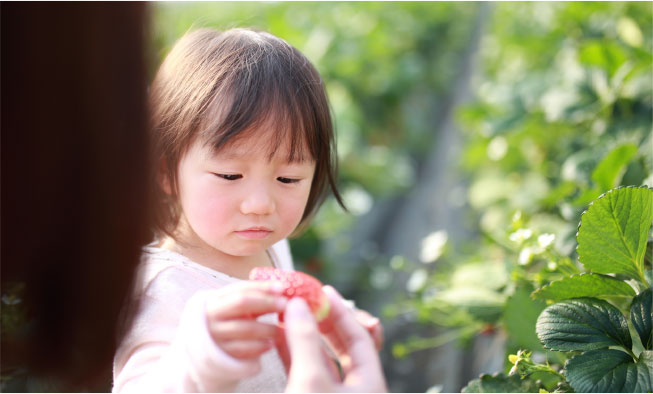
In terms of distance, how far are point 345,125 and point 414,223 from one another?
2.39 feet

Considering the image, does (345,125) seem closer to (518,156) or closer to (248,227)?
(518,156)

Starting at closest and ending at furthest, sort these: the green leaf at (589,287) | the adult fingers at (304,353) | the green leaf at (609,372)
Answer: the adult fingers at (304,353) < the green leaf at (609,372) < the green leaf at (589,287)

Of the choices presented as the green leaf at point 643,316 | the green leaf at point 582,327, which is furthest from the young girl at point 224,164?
the green leaf at point 643,316

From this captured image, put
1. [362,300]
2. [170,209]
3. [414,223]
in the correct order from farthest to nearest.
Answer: [414,223]
[362,300]
[170,209]

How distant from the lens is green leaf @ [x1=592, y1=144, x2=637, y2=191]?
3.95 ft

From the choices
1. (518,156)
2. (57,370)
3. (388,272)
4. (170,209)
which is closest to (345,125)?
(388,272)

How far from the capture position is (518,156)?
2.22 metres

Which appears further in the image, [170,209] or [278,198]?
[170,209]

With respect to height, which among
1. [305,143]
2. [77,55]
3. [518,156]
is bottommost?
[518,156]

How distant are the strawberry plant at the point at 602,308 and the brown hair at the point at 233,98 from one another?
41 cm

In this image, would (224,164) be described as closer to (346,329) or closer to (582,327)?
(346,329)

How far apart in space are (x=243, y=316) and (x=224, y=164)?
0.27 meters

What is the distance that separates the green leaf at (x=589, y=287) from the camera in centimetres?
91

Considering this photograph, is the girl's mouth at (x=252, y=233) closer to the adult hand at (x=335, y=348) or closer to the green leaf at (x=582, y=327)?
the adult hand at (x=335, y=348)
